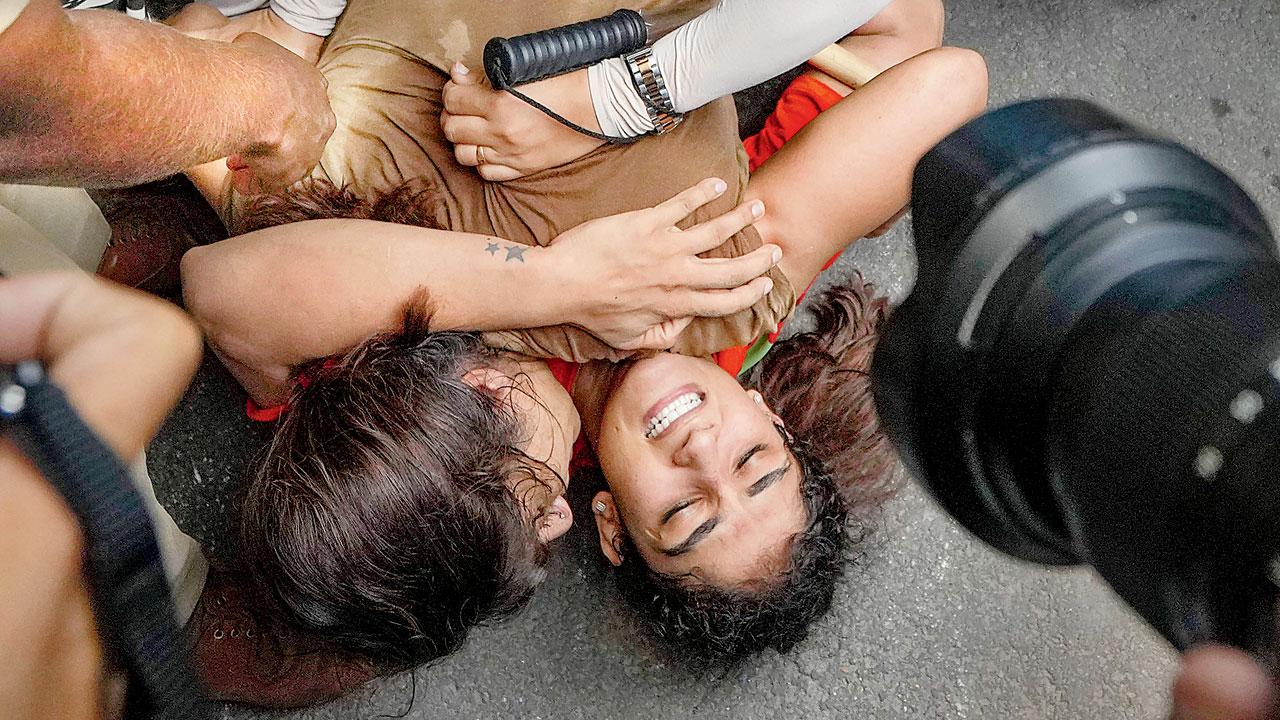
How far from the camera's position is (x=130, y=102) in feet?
2.45

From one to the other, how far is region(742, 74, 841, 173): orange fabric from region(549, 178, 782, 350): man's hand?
0.77 feet

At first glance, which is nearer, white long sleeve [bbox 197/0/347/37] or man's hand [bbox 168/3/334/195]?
man's hand [bbox 168/3/334/195]

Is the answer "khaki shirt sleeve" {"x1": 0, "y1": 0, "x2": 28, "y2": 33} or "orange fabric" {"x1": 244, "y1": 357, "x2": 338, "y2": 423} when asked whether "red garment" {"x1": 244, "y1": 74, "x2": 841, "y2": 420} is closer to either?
"orange fabric" {"x1": 244, "y1": 357, "x2": 338, "y2": 423}

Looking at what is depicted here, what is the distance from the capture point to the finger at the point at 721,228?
1067 mm

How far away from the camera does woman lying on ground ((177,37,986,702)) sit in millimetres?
991

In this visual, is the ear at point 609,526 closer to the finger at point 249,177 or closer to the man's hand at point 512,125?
the man's hand at point 512,125

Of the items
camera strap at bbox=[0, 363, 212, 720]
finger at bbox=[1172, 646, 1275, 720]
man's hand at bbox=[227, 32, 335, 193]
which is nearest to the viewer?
finger at bbox=[1172, 646, 1275, 720]

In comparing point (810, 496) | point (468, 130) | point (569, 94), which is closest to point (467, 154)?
point (468, 130)

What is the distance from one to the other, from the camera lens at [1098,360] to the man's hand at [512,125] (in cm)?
59

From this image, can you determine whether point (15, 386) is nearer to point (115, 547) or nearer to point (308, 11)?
point (115, 547)

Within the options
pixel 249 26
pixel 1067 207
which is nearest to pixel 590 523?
pixel 249 26

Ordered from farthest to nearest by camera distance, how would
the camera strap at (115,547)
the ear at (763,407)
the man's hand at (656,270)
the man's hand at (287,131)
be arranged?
the ear at (763,407) → the man's hand at (656,270) → the man's hand at (287,131) → the camera strap at (115,547)

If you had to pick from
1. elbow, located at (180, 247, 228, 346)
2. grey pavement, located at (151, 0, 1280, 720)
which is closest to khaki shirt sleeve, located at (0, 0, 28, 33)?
elbow, located at (180, 247, 228, 346)

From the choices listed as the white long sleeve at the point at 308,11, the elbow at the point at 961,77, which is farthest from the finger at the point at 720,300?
the white long sleeve at the point at 308,11
